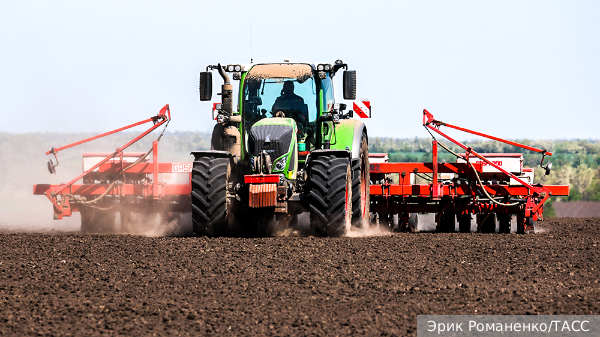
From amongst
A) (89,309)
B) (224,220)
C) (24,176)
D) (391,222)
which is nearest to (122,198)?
(224,220)

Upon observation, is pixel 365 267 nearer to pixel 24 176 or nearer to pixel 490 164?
pixel 490 164

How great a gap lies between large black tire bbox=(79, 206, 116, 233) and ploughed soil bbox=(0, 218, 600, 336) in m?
2.32

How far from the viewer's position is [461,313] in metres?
6.17

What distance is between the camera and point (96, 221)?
1387 centimetres

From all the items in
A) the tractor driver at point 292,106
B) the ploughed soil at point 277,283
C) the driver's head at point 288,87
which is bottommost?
the ploughed soil at point 277,283

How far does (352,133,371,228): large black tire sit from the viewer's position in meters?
11.6

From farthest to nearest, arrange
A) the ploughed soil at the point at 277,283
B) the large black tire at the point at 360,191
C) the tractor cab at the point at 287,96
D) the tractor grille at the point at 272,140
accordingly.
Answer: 1. the large black tire at the point at 360,191
2. the tractor cab at the point at 287,96
3. the tractor grille at the point at 272,140
4. the ploughed soil at the point at 277,283

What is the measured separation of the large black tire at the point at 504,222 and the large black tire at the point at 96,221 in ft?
23.1

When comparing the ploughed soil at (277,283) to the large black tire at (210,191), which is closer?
the ploughed soil at (277,283)

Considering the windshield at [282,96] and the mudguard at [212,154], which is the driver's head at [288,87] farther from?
the mudguard at [212,154]

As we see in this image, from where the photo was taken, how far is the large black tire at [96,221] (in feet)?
45.2

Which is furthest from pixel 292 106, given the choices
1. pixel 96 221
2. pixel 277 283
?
pixel 96 221

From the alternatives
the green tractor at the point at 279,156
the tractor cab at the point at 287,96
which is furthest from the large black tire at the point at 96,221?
the tractor cab at the point at 287,96

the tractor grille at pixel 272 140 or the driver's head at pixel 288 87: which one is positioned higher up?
the driver's head at pixel 288 87
